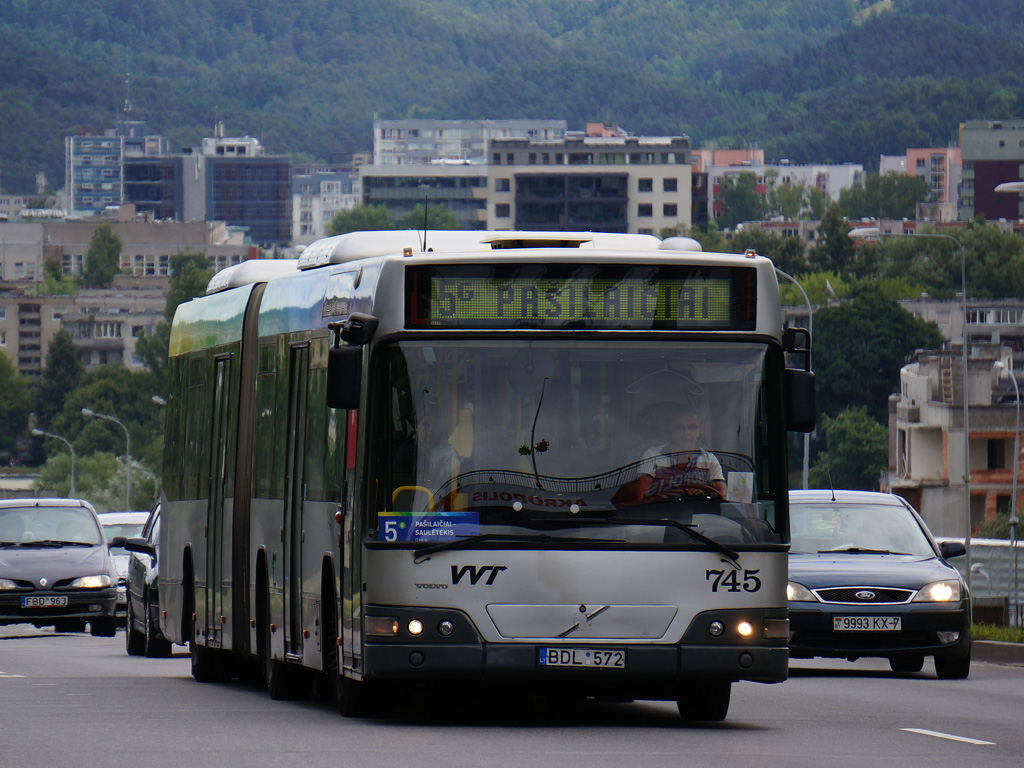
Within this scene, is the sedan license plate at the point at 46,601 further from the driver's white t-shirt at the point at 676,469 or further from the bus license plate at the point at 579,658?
the driver's white t-shirt at the point at 676,469

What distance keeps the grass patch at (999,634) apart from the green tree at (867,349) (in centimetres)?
12761

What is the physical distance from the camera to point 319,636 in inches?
523

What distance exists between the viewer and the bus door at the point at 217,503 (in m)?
16.4

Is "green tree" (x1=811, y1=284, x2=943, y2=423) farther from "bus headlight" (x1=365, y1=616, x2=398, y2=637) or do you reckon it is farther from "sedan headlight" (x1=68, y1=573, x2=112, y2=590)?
"bus headlight" (x1=365, y1=616, x2=398, y2=637)

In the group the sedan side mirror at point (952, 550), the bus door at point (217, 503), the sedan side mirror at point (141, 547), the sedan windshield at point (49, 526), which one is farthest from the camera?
the sedan windshield at point (49, 526)

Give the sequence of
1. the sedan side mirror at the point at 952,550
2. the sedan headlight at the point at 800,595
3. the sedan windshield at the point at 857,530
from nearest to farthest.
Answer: the sedan headlight at the point at 800,595, the sedan side mirror at the point at 952,550, the sedan windshield at the point at 857,530

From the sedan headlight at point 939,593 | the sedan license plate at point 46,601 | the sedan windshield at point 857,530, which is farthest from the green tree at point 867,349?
the sedan headlight at point 939,593

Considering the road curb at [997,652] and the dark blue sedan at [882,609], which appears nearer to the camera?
the dark blue sedan at [882,609]

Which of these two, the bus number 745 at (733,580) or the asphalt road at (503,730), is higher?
the bus number 745 at (733,580)

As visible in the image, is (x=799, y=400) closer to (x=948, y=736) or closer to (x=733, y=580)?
(x=733, y=580)

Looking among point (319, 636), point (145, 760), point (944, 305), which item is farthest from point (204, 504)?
point (944, 305)

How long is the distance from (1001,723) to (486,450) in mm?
3909

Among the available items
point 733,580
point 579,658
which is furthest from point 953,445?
point 579,658

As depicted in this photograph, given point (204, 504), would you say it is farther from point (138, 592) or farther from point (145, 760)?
point (145, 760)
